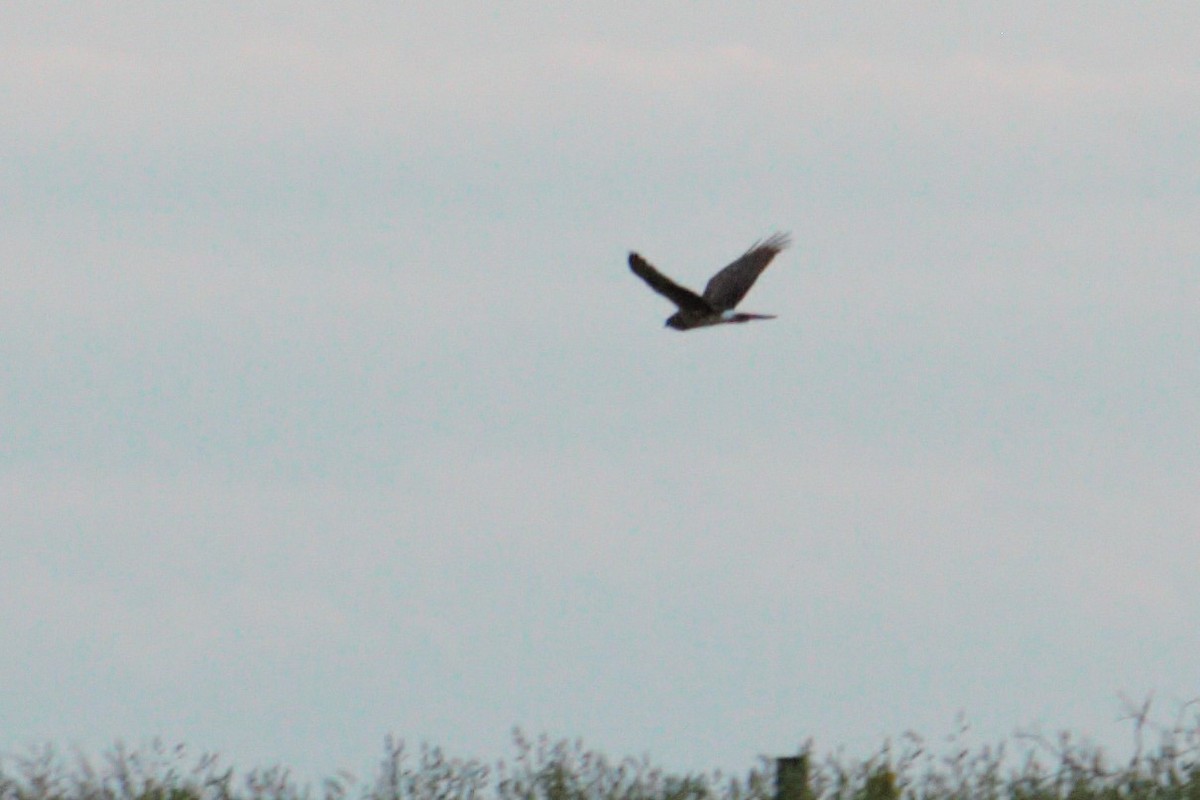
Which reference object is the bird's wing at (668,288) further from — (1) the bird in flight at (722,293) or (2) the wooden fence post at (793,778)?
(2) the wooden fence post at (793,778)

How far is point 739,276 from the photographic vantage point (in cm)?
1505

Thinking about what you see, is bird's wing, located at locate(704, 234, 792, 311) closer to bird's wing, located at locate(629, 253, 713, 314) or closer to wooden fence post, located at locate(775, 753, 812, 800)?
bird's wing, located at locate(629, 253, 713, 314)

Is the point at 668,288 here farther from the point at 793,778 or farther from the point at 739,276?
the point at 793,778

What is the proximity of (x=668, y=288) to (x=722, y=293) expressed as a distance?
1.31m

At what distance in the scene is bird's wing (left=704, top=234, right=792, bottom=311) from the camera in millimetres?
14781

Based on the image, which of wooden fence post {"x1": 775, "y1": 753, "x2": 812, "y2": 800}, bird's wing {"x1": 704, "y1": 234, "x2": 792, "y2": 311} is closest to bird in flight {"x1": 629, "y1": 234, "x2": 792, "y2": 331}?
bird's wing {"x1": 704, "y1": 234, "x2": 792, "y2": 311}

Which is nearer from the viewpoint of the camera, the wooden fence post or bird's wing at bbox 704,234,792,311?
the wooden fence post

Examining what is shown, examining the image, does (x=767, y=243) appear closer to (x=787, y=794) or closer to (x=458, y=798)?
(x=458, y=798)

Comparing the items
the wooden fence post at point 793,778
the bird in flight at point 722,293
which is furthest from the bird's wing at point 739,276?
the wooden fence post at point 793,778

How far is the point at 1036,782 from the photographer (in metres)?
8.77

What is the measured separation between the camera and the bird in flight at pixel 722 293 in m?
13.9

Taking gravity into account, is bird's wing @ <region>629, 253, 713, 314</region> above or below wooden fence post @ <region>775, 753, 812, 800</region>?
above

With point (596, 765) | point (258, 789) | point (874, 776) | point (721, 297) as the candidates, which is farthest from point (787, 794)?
point (721, 297)

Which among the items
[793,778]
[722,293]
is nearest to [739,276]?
[722,293]
